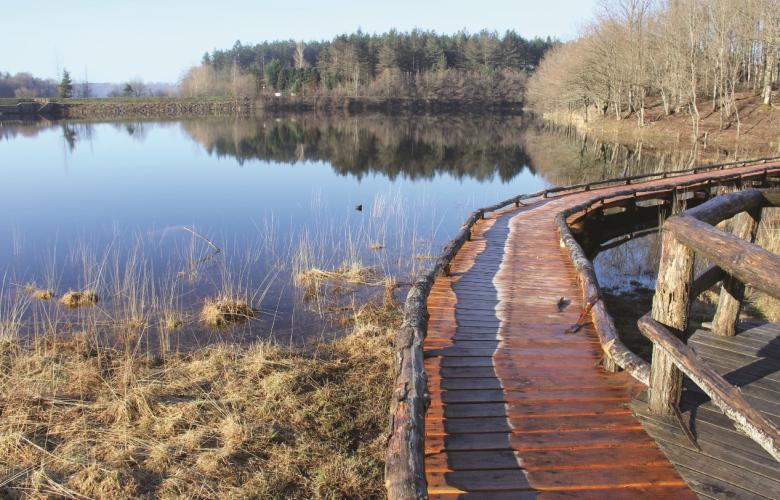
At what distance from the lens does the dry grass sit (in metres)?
5.19

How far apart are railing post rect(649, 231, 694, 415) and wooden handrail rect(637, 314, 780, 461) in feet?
0.65

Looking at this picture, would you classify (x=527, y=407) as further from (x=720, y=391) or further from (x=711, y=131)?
(x=711, y=131)

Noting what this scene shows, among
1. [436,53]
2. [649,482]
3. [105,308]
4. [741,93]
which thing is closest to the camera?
[649,482]

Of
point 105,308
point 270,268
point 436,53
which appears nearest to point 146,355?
point 105,308

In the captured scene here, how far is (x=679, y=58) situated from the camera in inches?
1726

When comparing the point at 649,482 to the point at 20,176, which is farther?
the point at 20,176

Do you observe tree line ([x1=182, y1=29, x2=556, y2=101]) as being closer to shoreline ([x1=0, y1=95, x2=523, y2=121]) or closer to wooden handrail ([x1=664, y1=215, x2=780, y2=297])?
shoreline ([x1=0, y1=95, x2=523, y2=121])

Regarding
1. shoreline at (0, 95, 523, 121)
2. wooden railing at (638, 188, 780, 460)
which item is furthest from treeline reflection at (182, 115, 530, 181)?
shoreline at (0, 95, 523, 121)

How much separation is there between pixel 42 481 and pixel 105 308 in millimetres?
6062

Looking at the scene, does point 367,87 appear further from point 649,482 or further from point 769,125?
point 649,482

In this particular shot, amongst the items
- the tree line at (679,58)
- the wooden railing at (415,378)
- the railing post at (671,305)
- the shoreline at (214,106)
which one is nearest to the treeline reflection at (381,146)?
the tree line at (679,58)

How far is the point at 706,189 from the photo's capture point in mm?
18250

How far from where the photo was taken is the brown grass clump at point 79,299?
416 inches

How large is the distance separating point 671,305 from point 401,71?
347ft
